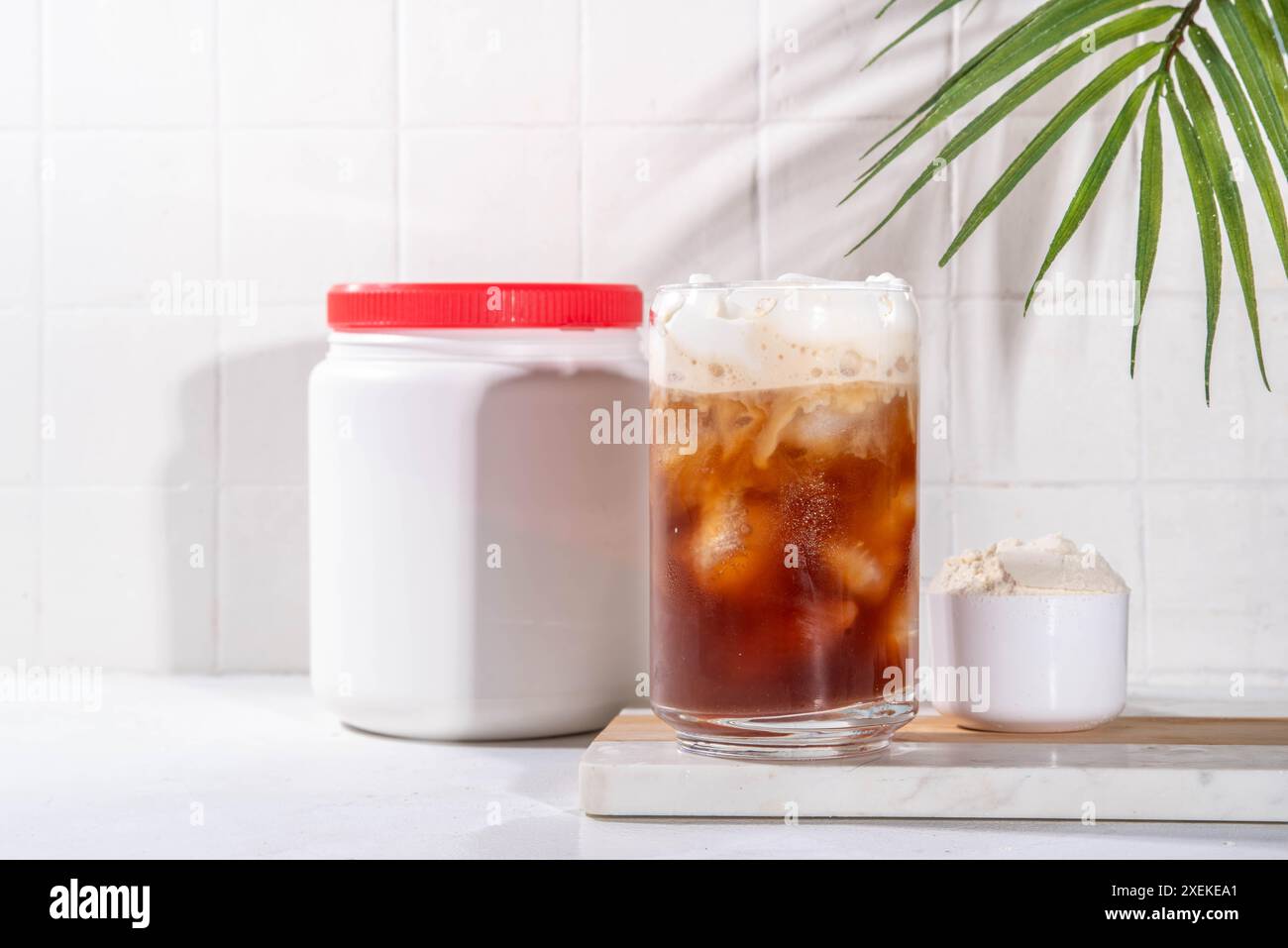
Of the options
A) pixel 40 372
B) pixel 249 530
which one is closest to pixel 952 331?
pixel 249 530

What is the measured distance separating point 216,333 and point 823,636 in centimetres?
58

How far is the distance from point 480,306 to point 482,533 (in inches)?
5.2

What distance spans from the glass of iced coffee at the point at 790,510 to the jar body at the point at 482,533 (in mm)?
128

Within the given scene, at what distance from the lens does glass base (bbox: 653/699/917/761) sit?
2.25ft

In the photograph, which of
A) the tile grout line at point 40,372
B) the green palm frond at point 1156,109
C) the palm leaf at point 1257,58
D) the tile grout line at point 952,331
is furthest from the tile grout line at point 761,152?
the tile grout line at point 40,372

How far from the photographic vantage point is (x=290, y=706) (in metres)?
0.97

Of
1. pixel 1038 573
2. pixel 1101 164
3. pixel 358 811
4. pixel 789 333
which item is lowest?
pixel 358 811

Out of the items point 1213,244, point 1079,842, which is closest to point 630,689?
point 1079,842

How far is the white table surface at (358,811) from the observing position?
2.06ft

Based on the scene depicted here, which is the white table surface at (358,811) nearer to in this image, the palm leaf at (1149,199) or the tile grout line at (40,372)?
the tile grout line at (40,372)

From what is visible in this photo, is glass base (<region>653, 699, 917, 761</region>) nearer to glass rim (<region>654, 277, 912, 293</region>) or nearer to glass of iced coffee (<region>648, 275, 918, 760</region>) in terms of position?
glass of iced coffee (<region>648, 275, 918, 760</region>)

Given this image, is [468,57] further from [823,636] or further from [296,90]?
[823,636]

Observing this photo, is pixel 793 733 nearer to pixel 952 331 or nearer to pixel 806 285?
pixel 806 285

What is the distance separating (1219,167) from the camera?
0.77 metres
